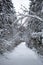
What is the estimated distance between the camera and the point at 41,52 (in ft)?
48.6

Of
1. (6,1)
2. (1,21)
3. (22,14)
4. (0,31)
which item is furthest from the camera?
(6,1)

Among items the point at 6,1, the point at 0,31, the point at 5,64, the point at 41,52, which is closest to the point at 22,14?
the point at 5,64

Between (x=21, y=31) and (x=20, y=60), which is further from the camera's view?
(x=20, y=60)

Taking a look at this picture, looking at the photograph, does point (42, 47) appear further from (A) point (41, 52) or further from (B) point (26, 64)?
(B) point (26, 64)

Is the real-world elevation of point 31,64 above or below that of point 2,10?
below

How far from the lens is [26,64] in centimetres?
1151

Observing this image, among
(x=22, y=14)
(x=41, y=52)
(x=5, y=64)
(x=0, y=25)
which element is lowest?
(x=5, y=64)

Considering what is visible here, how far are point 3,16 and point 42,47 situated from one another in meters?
5.96

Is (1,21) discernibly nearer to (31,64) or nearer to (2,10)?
(2,10)

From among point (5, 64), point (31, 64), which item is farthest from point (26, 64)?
point (5, 64)

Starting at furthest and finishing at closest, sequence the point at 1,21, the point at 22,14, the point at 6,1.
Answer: the point at 6,1, the point at 1,21, the point at 22,14

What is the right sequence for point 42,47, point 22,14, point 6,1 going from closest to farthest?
point 22,14
point 42,47
point 6,1

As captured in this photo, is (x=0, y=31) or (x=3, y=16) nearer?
(x=0, y=31)

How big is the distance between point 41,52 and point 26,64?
3.81 metres
